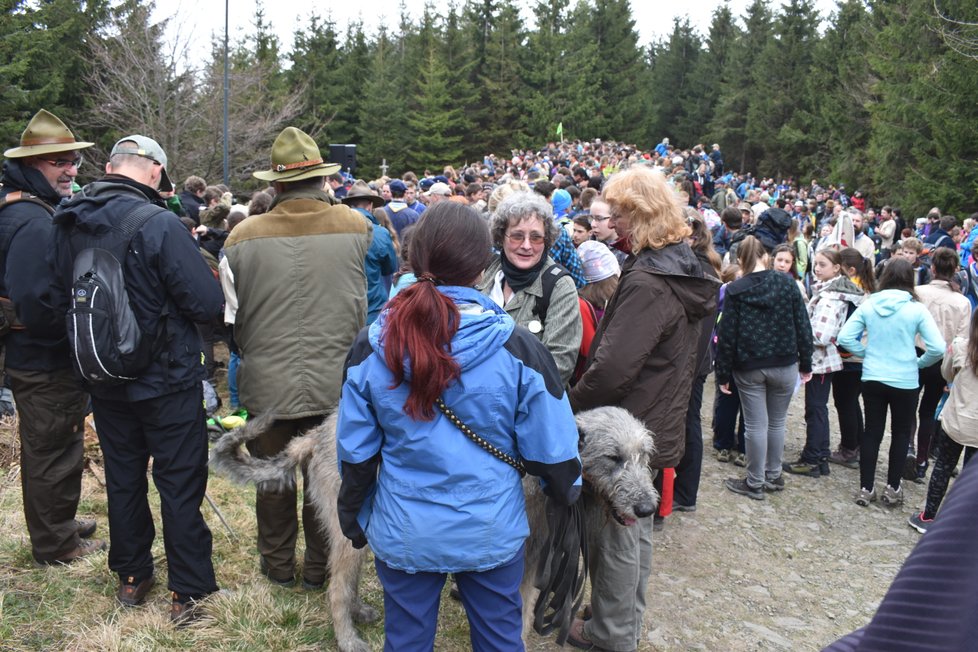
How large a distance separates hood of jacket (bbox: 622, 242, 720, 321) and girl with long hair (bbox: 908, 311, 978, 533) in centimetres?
245

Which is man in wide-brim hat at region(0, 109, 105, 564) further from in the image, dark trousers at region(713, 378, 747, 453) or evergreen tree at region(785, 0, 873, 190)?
evergreen tree at region(785, 0, 873, 190)

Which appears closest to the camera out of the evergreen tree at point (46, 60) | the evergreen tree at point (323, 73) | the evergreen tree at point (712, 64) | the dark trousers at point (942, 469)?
the dark trousers at point (942, 469)

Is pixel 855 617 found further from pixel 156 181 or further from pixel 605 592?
pixel 156 181

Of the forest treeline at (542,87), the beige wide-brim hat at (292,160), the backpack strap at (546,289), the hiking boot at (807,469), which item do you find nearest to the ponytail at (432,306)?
the backpack strap at (546,289)

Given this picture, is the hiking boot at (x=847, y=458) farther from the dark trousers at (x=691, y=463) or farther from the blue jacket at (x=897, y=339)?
the dark trousers at (x=691, y=463)

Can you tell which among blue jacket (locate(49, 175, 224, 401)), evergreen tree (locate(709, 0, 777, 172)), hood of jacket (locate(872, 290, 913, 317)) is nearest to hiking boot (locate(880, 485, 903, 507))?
hood of jacket (locate(872, 290, 913, 317))

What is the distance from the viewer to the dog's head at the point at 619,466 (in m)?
2.69

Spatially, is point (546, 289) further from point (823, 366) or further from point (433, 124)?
point (433, 124)

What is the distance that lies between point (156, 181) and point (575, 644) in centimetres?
293

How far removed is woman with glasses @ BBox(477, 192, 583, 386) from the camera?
339 cm

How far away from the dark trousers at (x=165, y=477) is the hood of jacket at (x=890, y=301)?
15.8 feet

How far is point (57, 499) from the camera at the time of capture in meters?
3.70

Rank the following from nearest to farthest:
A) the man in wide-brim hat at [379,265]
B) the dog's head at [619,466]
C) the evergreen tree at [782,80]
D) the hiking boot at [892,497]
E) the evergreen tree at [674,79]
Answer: the dog's head at [619,466]
the hiking boot at [892,497]
the man in wide-brim hat at [379,265]
the evergreen tree at [782,80]
the evergreen tree at [674,79]

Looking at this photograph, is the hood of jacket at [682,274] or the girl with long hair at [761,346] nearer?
the hood of jacket at [682,274]
